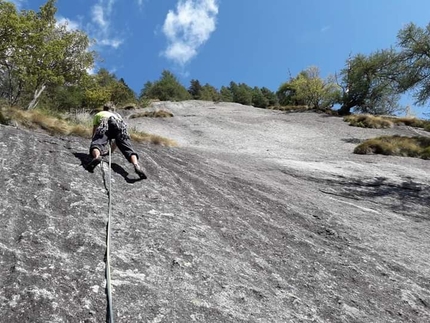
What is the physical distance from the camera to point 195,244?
5.10 meters

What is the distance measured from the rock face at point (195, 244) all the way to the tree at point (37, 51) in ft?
23.4

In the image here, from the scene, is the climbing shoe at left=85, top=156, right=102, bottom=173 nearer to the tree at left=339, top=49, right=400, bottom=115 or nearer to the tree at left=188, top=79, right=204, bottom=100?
the tree at left=339, top=49, right=400, bottom=115

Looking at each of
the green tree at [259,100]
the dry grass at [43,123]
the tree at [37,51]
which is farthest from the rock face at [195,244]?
the green tree at [259,100]

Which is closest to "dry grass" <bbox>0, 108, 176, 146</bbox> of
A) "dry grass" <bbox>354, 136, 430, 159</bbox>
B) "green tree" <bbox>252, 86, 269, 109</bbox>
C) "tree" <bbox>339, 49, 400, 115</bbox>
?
"dry grass" <bbox>354, 136, 430, 159</bbox>

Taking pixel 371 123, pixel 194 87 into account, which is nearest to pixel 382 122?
pixel 371 123

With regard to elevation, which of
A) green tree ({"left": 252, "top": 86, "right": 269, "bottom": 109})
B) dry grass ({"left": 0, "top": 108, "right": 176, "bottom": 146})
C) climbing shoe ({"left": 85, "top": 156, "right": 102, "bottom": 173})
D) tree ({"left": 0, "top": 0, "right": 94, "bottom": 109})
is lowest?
Result: climbing shoe ({"left": 85, "top": 156, "right": 102, "bottom": 173})

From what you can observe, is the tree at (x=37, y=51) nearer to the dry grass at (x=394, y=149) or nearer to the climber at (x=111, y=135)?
the climber at (x=111, y=135)

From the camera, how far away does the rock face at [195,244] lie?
12.5 ft

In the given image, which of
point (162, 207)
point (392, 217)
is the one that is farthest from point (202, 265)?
point (392, 217)

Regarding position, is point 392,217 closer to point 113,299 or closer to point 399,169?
point 399,169

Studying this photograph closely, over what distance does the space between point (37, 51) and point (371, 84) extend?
2414 centimetres

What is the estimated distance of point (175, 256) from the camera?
4.71 metres

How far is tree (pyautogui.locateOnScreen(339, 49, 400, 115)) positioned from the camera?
23719 millimetres

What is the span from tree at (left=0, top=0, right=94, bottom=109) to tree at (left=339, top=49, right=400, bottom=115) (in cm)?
1799
